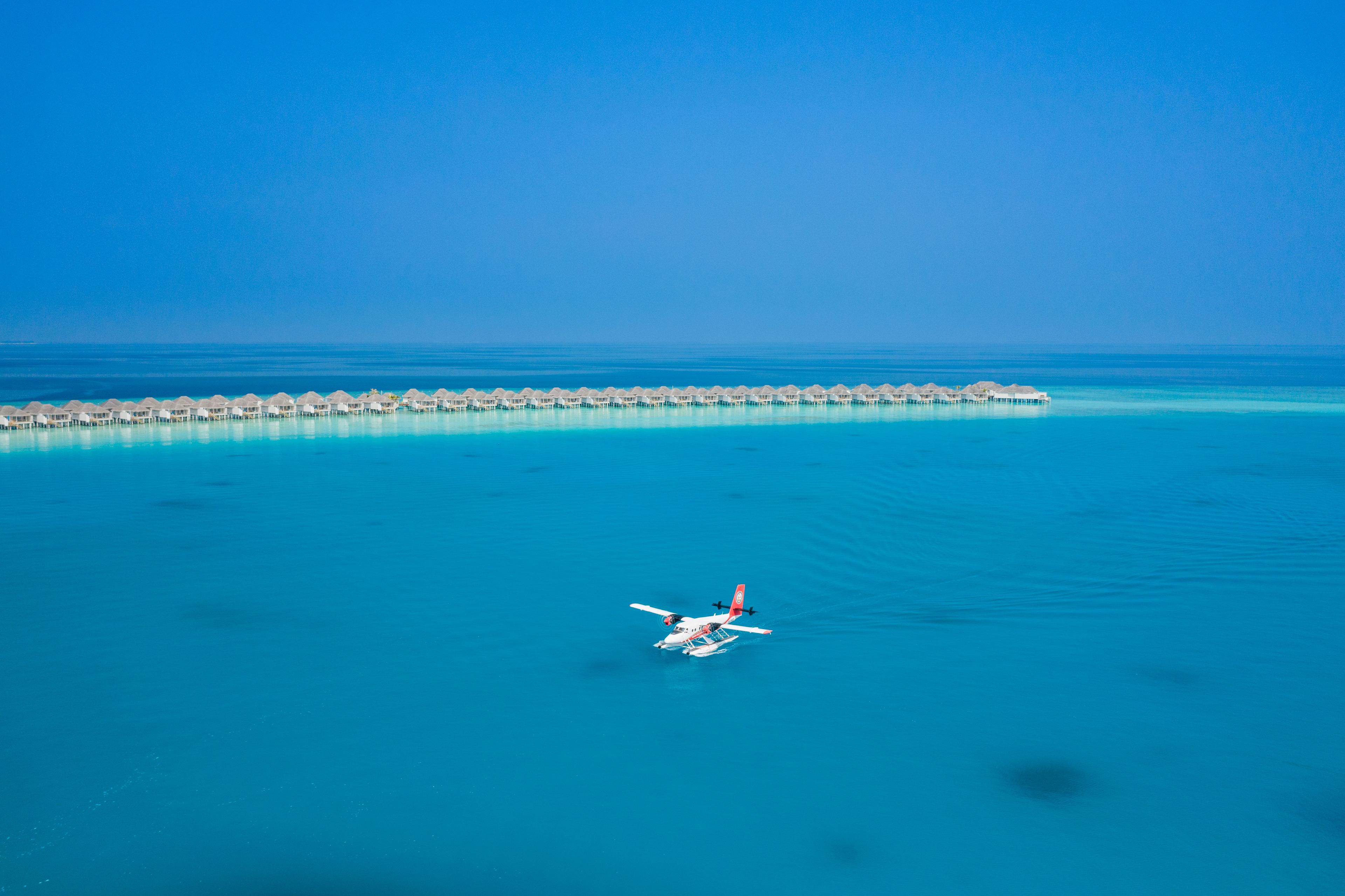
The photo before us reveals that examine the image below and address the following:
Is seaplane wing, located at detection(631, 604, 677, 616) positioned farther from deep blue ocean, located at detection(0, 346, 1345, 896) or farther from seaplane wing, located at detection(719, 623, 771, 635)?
seaplane wing, located at detection(719, 623, 771, 635)

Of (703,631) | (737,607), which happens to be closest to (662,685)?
(703,631)

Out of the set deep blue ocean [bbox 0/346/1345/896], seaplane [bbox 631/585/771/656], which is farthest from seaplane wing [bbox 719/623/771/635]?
deep blue ocean [bbox 0/346/1345/896]

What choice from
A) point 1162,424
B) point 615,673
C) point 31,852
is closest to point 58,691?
point 31,852

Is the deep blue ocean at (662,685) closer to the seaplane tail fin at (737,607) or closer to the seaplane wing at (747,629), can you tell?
the seaplane wing at (747,629)

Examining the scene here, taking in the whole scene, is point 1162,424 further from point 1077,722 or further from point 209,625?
point 209,625

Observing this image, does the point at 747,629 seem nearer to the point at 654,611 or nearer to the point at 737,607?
the point at 737,607
